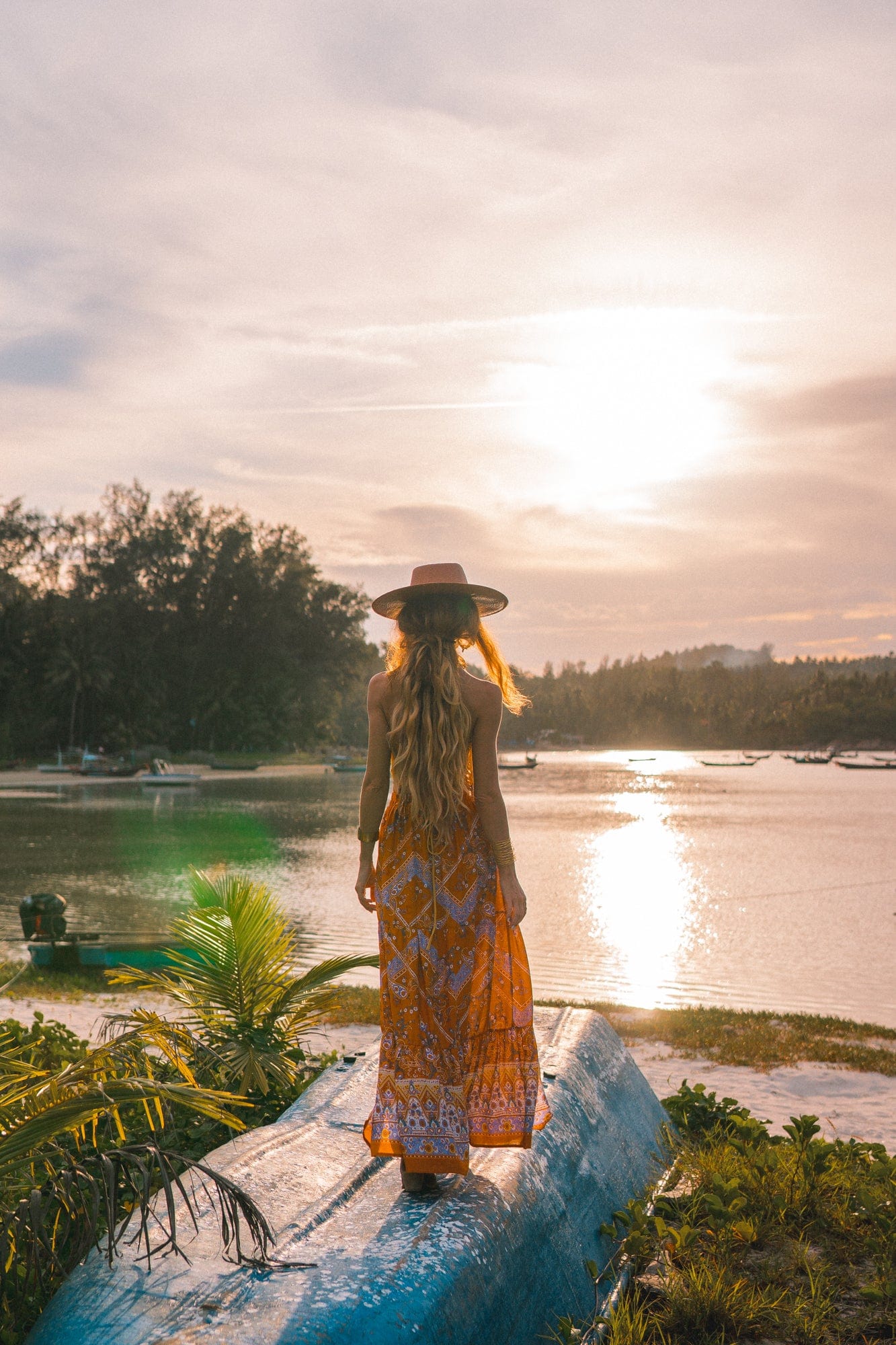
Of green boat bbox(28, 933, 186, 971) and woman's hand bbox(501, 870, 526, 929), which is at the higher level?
woman's hand bbox(501, 870, 526, 929)

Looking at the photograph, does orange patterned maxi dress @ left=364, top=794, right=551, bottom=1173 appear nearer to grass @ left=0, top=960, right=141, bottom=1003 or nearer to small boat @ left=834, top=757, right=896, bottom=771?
grass @ left=0, top=960, right=141, bottom=1003

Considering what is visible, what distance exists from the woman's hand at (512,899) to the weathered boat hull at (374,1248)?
0.76m

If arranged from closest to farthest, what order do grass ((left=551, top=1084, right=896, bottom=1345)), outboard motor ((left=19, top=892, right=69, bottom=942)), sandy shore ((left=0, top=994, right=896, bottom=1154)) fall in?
1. grass ((left=551, top=1084, right=896, bottom=1345))
2. sandy shore ((left=0, top=994, right=896, bottom=1154))
3. outboard motor ((left=19, top=892, right=69, bottom=942))

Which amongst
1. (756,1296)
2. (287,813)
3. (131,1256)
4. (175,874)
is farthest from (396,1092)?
(287,813)

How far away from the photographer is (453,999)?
10.4ft

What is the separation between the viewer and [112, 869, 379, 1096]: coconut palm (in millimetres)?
4750

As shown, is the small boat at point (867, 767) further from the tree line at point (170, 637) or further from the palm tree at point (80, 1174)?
the palm tree at point (80, 1174)

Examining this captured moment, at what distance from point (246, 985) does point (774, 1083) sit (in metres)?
3.49

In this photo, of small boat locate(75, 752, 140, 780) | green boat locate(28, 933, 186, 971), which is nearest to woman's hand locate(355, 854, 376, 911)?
green boat locate(28, 933, 186, 971)

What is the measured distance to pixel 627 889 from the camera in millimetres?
20219

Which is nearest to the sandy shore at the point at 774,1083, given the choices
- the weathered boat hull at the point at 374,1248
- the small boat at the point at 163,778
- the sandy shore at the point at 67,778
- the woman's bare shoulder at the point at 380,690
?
the weathered boat hull at the point at 374,1248

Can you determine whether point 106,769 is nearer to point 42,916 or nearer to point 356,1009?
point 42,916

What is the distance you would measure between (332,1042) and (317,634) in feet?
214

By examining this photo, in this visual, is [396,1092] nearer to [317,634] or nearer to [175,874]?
[175,874]
